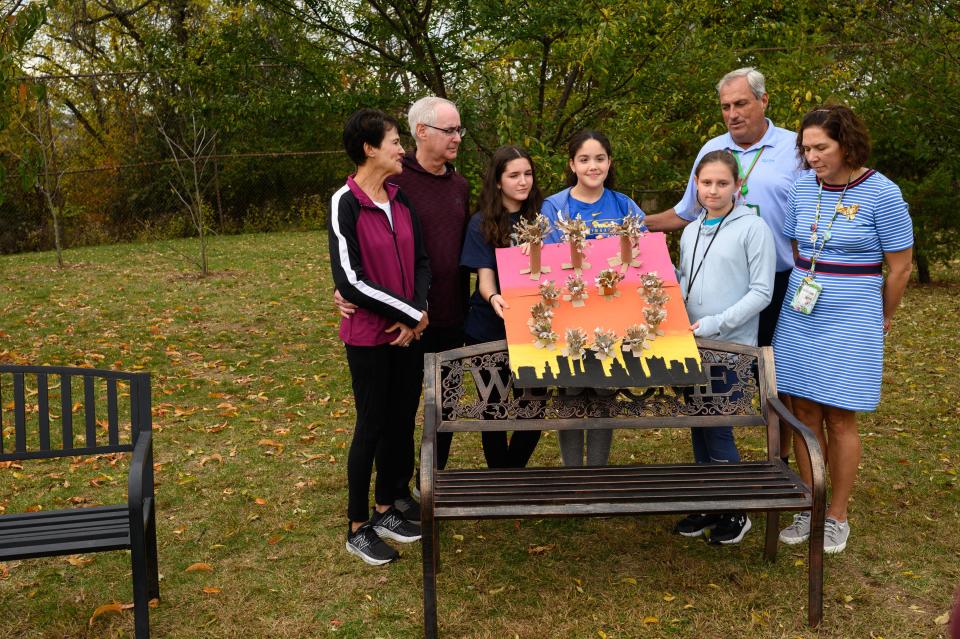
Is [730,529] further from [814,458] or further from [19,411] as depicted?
[19,411]

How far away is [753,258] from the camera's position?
409 cm

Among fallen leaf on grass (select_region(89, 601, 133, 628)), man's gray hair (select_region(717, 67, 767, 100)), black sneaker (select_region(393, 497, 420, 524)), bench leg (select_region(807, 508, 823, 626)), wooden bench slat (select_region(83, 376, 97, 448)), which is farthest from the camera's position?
black sneaker (select_region(393, 497, 420, 524))

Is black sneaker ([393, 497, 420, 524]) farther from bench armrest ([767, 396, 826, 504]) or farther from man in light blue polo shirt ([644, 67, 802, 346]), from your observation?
man in light blue polo shirt ([644, 67, 802, 346])

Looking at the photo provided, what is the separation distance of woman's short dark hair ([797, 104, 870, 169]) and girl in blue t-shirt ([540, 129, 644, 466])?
34.9 inches

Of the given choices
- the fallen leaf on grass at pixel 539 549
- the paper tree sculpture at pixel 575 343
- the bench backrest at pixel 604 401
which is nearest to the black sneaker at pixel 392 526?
the fallen leaf on grass at pixel 539 549

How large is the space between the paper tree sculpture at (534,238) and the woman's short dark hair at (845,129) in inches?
49.8

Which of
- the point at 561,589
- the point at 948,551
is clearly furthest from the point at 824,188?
the point at 561,589

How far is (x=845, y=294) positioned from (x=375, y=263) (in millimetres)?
2156

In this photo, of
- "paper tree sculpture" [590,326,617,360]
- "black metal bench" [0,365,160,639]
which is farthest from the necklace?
"black metal bench" [0,365,160,639]

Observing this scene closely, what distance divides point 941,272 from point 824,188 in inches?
498

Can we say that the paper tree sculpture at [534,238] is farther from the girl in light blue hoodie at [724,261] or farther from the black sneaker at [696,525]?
the black sneaker at [696,525]

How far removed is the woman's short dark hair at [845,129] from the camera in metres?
3.92

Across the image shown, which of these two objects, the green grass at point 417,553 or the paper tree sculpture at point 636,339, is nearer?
the green grass at point 417,553

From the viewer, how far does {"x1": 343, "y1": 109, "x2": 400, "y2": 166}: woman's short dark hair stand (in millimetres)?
4062
